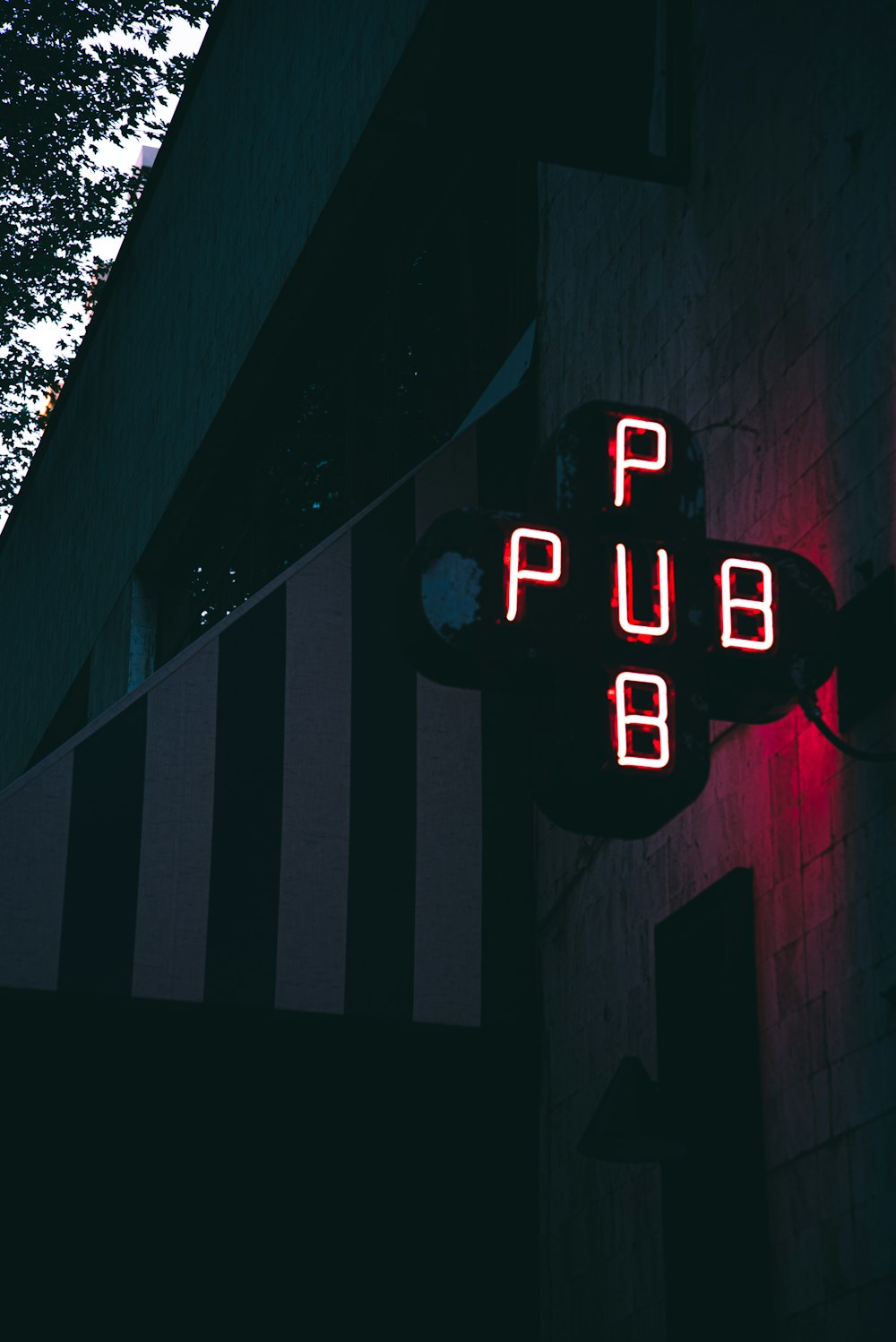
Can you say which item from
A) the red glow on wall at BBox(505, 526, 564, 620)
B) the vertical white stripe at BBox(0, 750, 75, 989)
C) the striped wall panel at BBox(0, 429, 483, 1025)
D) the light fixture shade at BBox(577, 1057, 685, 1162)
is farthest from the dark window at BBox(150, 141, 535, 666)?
the light fixture shade at BBox(577, 1057, 685, 1162)

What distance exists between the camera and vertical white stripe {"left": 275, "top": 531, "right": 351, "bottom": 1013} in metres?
7.36

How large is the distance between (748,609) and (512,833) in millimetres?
3307

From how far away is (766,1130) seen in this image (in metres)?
5.66

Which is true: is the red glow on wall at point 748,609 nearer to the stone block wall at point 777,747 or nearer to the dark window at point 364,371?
the stone block wall at point 777,747

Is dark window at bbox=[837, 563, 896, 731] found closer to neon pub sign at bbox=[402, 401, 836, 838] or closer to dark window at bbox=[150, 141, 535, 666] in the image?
neon pub sign at bbox=[402, 401, 836, 838]

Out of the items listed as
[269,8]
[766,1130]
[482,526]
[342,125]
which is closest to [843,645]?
[482,526]

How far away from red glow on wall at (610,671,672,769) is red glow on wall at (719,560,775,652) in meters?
0.28

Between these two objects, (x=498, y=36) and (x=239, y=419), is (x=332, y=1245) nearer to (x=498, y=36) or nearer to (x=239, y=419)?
(x=498, y=36)

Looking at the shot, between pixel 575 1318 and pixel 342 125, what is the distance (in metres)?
7.02

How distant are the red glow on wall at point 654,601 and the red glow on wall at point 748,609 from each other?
180 millimetres

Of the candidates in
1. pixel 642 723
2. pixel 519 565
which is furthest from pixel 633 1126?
pixel 519 565

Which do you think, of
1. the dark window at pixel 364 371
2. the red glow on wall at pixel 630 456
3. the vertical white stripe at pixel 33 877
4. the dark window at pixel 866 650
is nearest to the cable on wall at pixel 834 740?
the dark window at pixel 866 650

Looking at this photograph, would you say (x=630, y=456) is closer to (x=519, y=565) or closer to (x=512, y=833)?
(x=519, y=565)

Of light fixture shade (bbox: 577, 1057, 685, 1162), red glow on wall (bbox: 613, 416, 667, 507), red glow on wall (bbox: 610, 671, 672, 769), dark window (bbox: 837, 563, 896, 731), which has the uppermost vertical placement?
red glow on wall (bbox: 613, 416, 667, 507)
